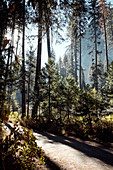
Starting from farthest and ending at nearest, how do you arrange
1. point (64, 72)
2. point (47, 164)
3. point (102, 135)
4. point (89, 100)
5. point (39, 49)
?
1. point (64, 72)
2. point (39, 49)
3. point (89, 100)
4. point (102, 135)
5. point (47, 164)

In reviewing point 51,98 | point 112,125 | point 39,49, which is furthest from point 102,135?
point 39,49

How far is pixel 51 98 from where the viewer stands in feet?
43.1

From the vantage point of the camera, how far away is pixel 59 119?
12.8 meters

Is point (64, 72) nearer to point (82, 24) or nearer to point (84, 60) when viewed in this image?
point (82, 24)

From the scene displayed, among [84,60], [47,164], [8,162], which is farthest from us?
[84,60]

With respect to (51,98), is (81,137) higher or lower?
lower

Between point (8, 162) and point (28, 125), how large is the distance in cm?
1072

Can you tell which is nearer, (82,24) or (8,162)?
(8,162)

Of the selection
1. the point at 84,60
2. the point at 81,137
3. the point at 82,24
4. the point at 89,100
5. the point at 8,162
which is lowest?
the point at 81,137

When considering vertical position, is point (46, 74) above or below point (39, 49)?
below

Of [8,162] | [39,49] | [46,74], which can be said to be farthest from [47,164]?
[39,49]

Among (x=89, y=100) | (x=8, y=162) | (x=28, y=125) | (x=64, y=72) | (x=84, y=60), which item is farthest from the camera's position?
(x=84, y=60)

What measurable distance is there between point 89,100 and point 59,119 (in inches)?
166

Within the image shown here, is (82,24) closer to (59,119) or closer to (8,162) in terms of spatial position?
(8,162)
